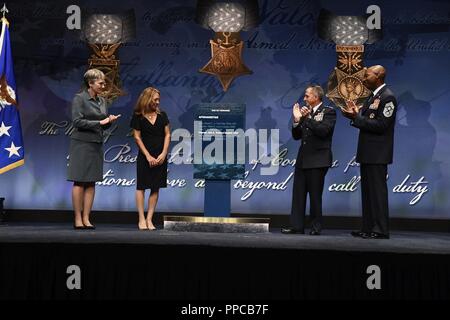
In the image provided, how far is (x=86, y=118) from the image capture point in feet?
17.4

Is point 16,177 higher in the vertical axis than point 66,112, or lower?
lower

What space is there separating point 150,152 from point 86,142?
558 millimetres

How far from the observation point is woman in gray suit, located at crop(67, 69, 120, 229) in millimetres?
5250

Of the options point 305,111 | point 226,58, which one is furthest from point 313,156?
point 226,58

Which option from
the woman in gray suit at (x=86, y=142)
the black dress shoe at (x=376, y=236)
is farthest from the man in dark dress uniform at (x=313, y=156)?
the woman in gray suit at (x=86, y=142)

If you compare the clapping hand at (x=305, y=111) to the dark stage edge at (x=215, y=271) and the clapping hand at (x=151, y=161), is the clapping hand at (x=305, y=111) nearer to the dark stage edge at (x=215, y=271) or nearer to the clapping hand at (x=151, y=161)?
the clapping hand at (x=151, y=161)

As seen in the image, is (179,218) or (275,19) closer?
(179,218)

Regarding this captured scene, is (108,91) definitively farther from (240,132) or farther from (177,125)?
(240,132)

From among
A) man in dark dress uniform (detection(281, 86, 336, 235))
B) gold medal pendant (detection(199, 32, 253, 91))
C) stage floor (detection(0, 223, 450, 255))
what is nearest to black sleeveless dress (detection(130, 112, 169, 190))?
stage floor (detection(0, 223, 450, 255))

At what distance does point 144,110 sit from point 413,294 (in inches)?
109

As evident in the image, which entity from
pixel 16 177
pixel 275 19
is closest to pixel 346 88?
pixel 275 19

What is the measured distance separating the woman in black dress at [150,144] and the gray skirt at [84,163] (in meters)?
0.37

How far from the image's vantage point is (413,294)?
3.79 meters

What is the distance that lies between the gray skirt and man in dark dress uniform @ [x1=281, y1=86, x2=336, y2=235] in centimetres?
174
